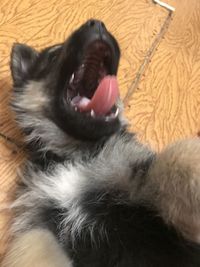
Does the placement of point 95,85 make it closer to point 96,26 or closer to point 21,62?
point 96,26

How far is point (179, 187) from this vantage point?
158cm

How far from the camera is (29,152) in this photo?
2045mm

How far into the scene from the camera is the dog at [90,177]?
5.22 ft

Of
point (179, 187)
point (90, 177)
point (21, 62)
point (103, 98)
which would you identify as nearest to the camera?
point (179, 187)

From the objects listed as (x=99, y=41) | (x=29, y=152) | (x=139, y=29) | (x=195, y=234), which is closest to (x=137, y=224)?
(x=195, y=234)

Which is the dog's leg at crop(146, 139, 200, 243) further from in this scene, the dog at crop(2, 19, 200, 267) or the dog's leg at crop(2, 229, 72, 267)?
the dog's leg at crop(2, 229, 72, 267)

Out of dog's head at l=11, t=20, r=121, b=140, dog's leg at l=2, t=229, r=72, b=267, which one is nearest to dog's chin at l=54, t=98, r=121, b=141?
dog's head at l=11, t=20, r=121, b=140

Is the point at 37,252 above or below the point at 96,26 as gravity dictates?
below

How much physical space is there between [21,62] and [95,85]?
383 mm

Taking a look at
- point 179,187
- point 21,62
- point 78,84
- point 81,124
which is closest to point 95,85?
point 78,84

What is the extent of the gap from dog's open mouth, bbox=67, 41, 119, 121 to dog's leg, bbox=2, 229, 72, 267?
1.79ft

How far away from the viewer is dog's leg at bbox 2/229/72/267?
1645 millimetres

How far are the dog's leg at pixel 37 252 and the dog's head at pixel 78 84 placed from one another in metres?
0.46

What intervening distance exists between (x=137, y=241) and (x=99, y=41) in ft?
2.82
